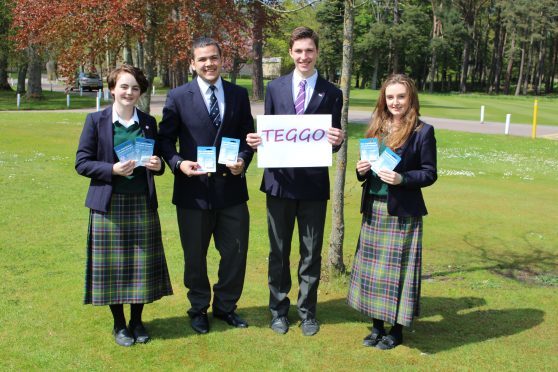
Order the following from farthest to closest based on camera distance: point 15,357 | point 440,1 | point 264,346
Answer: point 440,1, point 264,346, point 15,357

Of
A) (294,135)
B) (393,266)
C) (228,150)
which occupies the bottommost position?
(393,266)

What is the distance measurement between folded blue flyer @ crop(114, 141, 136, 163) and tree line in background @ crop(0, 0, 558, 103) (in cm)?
268

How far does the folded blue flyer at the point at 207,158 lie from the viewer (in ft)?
14.1

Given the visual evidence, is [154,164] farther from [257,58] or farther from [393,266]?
[257,58]

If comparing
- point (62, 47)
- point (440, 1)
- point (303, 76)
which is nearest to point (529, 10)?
point (440, 1)

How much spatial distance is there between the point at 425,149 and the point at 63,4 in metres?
13.9

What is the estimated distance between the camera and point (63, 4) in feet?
50.6

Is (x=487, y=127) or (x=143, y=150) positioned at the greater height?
(x=143, y=150)

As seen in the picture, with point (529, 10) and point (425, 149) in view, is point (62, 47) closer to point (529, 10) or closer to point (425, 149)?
point (425, 149)

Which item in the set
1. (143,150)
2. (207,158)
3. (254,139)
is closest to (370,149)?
(254,139)

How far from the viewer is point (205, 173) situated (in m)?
4.52

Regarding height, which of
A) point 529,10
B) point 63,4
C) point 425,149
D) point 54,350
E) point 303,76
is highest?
point 529,10

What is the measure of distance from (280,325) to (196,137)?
1749 millimetres

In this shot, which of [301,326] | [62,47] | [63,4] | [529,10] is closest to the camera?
[301,326]
